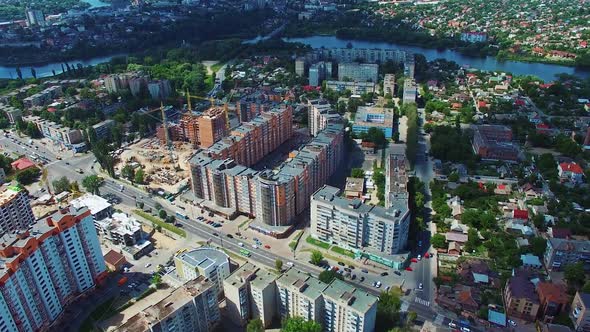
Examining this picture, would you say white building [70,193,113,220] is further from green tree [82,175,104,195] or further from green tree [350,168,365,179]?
green tree [350,168,365,179]

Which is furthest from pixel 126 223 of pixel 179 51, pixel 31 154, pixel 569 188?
pixel 179 51

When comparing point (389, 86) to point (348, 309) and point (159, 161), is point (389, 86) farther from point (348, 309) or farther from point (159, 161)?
point (348, 309)

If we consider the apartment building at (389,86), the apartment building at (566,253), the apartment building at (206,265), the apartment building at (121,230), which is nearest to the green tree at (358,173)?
the apartment building at (566,253)

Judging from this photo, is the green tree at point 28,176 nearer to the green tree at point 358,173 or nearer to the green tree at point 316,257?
the green tree at point 316,257

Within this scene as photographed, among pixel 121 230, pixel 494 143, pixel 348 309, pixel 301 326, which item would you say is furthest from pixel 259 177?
pixel 494 143

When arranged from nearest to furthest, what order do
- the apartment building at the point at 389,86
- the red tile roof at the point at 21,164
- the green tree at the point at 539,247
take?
the green tree at the point at 539,247 → the red tile roof at the point at 21,164 → the apartment building at the point at 389,86

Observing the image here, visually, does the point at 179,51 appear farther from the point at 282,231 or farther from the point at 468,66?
the point at 282,231
